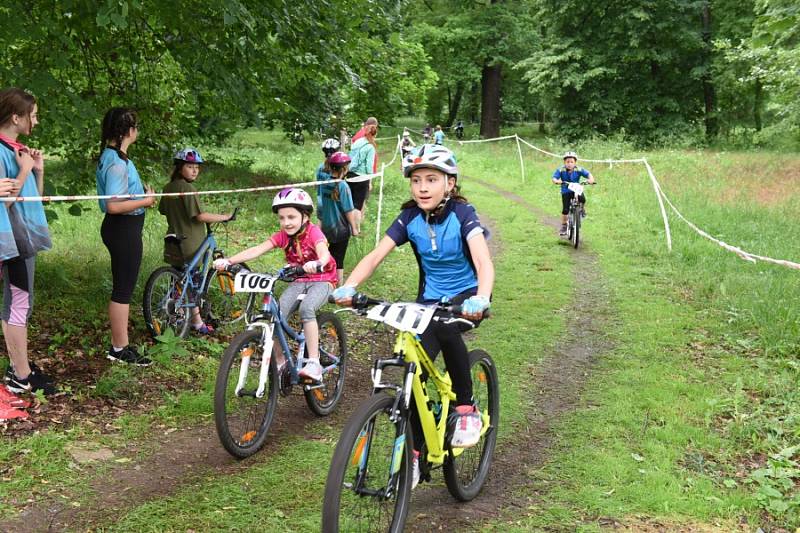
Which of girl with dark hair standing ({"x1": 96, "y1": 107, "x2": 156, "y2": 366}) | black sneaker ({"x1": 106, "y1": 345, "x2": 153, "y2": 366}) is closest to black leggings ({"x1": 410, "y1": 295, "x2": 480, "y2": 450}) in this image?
girl with dark hair standing ({"x1": 96, "y1": 107, "x2": 156, "y2": 366})

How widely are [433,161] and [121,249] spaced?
3.39m

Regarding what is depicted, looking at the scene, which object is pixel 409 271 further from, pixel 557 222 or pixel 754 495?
pixel 754 495

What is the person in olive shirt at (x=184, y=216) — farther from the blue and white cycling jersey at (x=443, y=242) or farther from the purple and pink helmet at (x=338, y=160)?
the blue and white cycling jersey at (x=443, y=242)

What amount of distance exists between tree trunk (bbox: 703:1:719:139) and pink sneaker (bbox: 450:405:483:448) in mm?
32675

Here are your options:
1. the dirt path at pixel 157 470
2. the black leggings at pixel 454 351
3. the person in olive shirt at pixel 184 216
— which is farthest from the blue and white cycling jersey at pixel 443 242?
the person in olive shirt at pixel 184 216

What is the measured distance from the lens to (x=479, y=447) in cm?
486

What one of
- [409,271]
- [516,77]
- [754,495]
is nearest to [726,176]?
[409,271]

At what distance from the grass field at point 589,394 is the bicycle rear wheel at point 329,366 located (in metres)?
0.25

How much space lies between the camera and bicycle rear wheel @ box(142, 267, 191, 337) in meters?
6.93

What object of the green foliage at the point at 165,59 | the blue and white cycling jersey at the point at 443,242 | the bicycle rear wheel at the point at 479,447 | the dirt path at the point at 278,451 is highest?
the green foliage at the point at 165,59

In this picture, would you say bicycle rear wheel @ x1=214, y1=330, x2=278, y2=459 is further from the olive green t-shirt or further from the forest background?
the olive green t-shirt

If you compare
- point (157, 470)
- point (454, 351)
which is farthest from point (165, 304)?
point (454, 351)

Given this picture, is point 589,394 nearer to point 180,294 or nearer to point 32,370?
point 180,294

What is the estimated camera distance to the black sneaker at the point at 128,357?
6.33 meters
